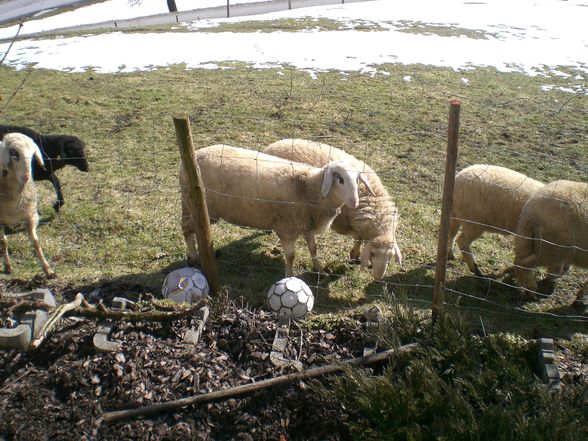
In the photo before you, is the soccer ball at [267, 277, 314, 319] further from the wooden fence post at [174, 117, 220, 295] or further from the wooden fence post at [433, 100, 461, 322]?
the wooden fence post at [433, 100, 461, 322]

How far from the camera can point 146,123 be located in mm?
9656

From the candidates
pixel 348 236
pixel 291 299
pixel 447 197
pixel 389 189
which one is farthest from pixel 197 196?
pixel 389 189

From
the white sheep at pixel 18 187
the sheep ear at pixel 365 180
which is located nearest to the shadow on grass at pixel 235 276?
the white sheep at pixel 18 187

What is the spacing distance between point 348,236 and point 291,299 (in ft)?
6.85

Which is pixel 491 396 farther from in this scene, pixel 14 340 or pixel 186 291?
pixel 14 340

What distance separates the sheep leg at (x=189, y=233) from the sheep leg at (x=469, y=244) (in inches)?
116

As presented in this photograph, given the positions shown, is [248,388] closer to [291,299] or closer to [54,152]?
[291,299]

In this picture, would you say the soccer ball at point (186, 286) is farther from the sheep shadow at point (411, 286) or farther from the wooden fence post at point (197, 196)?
the sheep shadow at point (411, 286)

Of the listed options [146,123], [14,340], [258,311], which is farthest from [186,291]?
[146,123]

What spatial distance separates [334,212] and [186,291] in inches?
71.8

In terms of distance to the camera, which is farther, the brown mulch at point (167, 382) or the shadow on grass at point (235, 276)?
the shadow on grass at point (235, 276)

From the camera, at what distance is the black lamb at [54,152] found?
6742 mm

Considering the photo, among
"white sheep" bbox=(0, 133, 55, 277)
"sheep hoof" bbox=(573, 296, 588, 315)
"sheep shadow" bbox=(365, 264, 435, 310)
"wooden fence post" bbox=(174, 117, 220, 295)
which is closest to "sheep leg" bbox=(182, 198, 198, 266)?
"wooden fence post" bbox=(174, 117, 220, 295)

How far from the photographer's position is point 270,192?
520 centimetres
